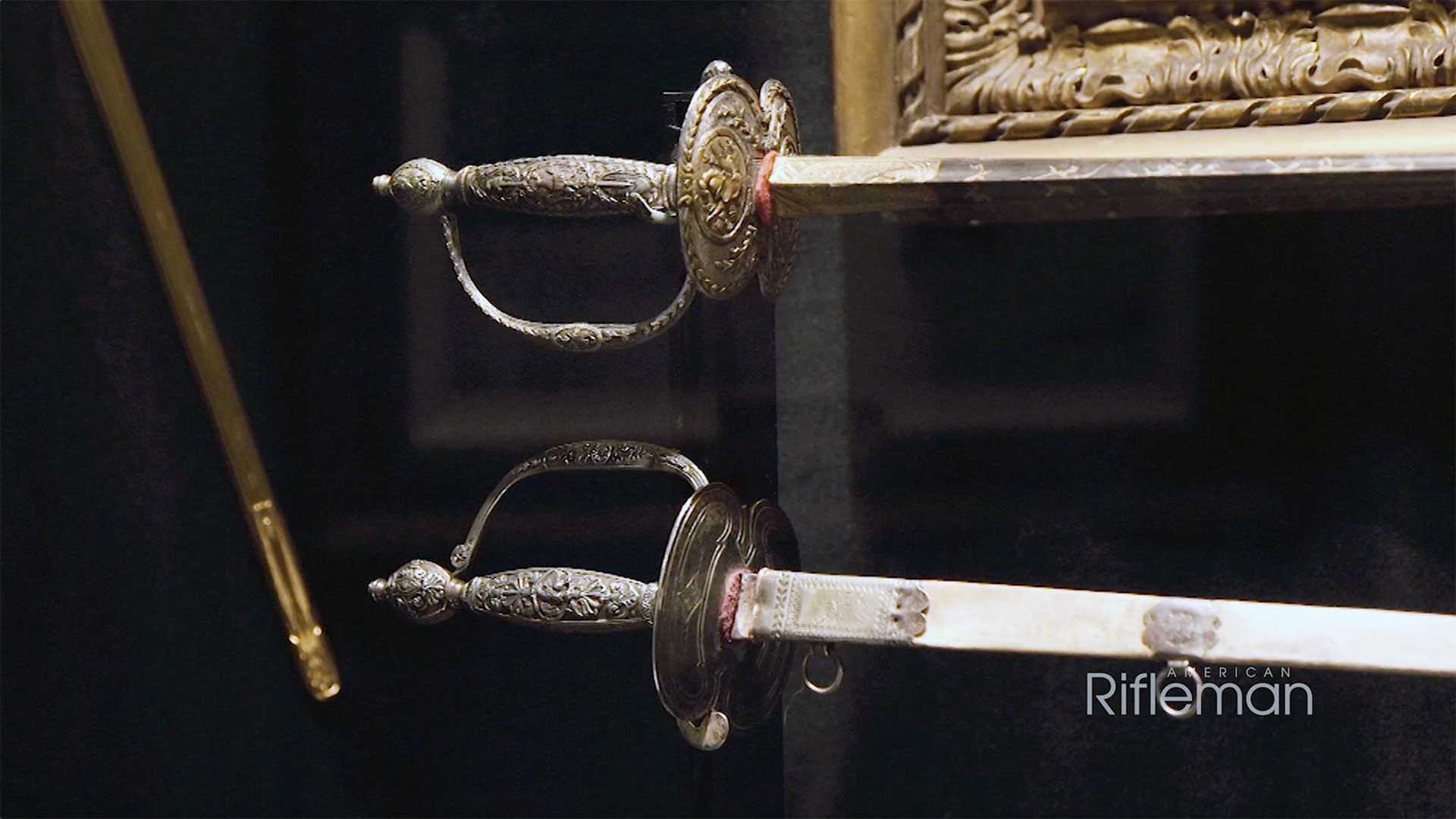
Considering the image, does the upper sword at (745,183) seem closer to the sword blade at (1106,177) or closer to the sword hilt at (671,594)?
the sword blade at (1106,177)

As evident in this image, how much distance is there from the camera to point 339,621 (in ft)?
4.20

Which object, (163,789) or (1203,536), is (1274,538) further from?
(163,789)

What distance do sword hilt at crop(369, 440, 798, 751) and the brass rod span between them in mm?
278

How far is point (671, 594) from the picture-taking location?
935 mm

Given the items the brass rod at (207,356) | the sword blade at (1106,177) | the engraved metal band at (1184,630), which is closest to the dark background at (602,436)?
the brass rod at (207,356)

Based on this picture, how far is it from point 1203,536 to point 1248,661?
0.31m

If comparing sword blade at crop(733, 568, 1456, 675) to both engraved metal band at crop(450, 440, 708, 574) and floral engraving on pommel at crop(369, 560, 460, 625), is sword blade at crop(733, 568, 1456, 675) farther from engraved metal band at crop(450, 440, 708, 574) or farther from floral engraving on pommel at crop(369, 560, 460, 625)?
floral engraving on pommel at crop(369, 560, 460, 625)

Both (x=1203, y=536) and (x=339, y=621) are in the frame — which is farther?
(x=339, y=621)

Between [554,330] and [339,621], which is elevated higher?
[554,330]

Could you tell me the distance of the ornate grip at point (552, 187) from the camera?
930 millimetres

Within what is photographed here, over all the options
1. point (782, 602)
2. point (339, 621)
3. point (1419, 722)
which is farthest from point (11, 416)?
point (1419, 722)

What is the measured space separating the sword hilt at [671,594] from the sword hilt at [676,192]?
0.11m

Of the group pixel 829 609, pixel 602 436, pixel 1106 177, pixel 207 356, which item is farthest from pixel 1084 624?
pixel 207 356

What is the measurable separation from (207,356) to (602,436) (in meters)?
0.41
